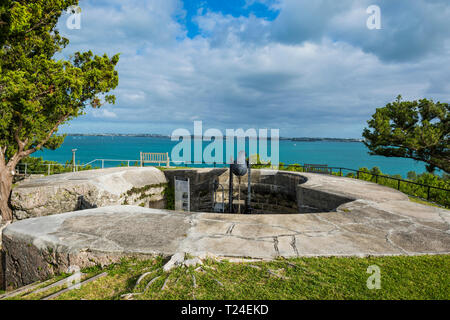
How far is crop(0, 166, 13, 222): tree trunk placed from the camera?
981 centimetres

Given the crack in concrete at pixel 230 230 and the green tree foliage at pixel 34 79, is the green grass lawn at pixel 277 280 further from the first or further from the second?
the green tree foliage at pixel 34 79

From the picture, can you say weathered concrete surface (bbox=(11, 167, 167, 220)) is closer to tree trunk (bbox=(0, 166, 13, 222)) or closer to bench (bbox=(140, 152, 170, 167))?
tree trunk (bbox=(0, 166, 13, 222))

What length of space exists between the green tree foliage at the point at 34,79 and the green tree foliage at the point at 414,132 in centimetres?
1548

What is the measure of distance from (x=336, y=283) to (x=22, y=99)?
11466mm

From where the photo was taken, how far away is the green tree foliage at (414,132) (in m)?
12.8

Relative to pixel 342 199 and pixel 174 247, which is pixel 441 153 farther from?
pixel 174 247

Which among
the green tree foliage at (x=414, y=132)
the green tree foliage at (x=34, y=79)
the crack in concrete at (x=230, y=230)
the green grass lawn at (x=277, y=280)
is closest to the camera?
the green grass lawn at (x=277, y=280)

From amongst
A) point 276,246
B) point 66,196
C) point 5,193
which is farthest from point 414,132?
point 5,193

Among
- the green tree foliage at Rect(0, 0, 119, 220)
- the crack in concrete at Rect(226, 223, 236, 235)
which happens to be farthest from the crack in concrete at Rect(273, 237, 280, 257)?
the green tree foliage at Rect(0, 0, 119, 220)

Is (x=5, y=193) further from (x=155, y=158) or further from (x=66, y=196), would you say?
(x=155, y=158)

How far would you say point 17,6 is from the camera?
8.40m

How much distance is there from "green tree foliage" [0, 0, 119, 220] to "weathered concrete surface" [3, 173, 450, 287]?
6.78 meters

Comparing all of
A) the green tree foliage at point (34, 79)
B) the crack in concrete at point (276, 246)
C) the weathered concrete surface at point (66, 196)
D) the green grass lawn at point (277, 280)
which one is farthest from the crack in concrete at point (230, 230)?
the green tree foliage at point (34, 79)
